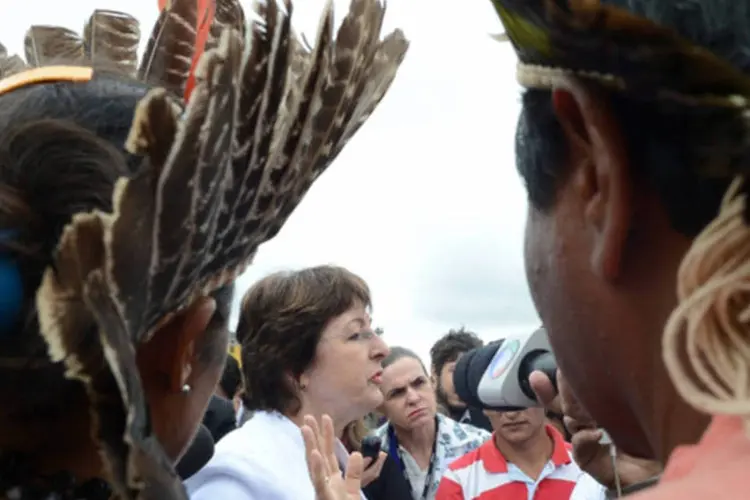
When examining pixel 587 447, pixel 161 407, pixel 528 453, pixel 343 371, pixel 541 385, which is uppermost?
pixel 161 407

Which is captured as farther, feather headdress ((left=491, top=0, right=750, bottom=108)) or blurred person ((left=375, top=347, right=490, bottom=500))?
blurred person ((left=375, top=347, right=490, bottom=500))

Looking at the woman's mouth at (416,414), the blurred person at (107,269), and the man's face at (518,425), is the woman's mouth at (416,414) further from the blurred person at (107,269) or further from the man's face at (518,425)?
the blurred person at (107,269)

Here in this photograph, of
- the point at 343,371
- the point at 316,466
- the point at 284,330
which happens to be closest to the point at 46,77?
the point at 316,466

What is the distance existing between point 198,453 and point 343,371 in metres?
0.68

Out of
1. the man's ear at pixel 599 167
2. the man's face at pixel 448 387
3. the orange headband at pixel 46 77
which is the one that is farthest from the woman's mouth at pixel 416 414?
the man's ear at pixel 599 167

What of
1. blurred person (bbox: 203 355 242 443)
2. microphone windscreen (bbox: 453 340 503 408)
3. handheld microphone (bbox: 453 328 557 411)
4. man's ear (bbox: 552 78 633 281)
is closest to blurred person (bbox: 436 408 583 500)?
blurred person (bbox: 203 355 242 443)

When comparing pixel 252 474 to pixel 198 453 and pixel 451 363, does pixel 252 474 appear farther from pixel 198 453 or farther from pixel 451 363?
pixel 451 363

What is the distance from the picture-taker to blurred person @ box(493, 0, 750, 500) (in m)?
0.77

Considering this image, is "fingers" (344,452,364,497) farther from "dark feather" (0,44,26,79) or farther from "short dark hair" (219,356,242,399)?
"short dark hair" (219,356,242,399)

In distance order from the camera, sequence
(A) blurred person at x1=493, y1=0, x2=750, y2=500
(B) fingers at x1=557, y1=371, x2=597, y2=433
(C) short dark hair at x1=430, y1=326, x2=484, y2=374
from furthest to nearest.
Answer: (C) short dark hair at x1=430, y1=326, x2=484, y2=374, (B) fingers at x1=557, y1=371, x2=597, y2=433, (A) blurred person at x1=493, y1=0, x2=750, y2=500

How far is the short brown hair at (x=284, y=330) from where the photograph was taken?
9.29ft

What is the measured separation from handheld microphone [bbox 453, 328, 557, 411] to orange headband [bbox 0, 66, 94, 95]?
48.1 inches

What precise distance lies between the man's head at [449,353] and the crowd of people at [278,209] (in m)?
4.18

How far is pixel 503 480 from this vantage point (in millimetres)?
3658
